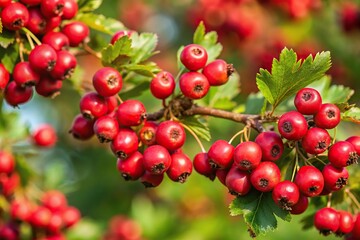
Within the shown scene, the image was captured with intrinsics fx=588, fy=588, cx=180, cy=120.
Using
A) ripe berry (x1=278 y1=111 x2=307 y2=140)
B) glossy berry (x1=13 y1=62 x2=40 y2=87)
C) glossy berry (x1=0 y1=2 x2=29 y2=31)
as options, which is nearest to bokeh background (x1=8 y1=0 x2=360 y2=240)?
glossy berry (x1=13 y1=62 x2=40 y2=87)

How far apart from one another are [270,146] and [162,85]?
1.58ft

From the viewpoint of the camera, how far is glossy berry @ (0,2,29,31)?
215 centimetres

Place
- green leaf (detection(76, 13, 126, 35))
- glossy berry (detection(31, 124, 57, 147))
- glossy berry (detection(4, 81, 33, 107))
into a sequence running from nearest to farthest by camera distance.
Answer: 1. glossy berry (detection(4, 81, 33, 107))
2. green leaf (detection(76, 13, 126, 35))
3. glossy berry (detection(31, 124, 57, 147))

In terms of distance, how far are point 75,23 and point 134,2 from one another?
20.3 ft

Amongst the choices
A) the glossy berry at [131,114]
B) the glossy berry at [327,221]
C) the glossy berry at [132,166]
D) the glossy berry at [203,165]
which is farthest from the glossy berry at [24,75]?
the glossy berry at [327,221]

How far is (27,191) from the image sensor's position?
3.42 meters

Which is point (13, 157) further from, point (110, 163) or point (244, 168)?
point (110, 163)

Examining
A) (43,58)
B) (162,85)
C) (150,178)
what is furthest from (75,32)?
(150,178)

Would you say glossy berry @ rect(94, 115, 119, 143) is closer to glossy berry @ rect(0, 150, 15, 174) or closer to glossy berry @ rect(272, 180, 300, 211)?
glossy berry @ rect(272, 180, 300, 211)

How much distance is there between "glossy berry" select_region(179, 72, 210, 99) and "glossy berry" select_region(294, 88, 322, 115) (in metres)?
0.37

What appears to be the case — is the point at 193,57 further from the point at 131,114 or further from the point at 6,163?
the point at 6,163

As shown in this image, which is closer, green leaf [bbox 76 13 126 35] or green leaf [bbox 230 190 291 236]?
green leaf [bbox 230 190 291 236]

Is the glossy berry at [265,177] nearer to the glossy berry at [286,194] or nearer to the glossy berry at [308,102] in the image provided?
the glossy berry at [286,194]

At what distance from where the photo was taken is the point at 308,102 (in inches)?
79.2
